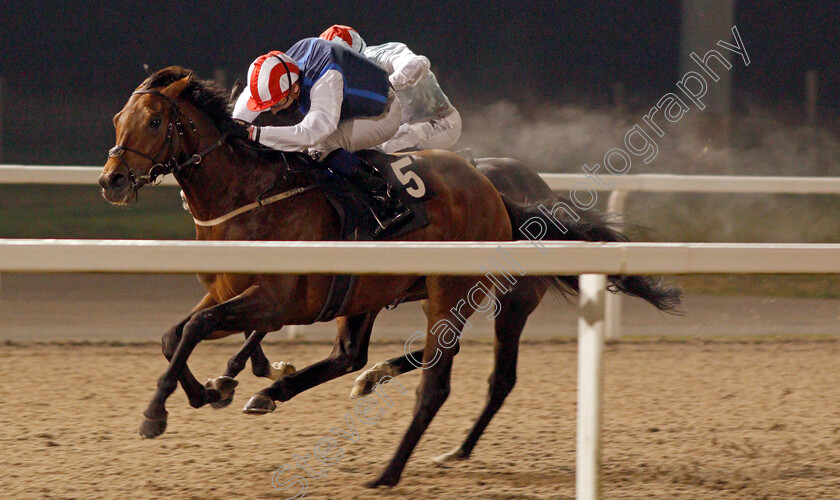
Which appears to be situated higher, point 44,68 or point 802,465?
point 44,68

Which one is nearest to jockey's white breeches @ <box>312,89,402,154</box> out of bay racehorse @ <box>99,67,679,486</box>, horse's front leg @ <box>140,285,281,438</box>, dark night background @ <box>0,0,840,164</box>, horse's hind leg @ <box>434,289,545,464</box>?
bay racehorse @ <box>99,67,679,486</box>

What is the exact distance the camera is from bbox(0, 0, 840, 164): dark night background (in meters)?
13.4

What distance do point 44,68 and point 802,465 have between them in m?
11.8

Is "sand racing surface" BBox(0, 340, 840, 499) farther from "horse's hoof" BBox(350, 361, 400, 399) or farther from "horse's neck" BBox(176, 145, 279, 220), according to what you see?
"horse's neck" BBox(176, 145, 279, 220)

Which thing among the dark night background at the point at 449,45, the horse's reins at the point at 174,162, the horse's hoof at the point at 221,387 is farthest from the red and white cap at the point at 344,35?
the dark night background at the point at 449,45

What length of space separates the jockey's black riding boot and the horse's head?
1.82 feet

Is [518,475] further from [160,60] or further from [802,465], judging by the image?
[160,60]

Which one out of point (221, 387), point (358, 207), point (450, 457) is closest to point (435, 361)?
point (450, 457)

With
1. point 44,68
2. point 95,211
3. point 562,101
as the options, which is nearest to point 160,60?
point 44,68

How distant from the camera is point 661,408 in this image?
473 cm

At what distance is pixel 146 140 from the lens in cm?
347

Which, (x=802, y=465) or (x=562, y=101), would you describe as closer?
(x=802, y=465)

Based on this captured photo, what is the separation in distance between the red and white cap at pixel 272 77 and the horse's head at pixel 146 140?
9.2 inches

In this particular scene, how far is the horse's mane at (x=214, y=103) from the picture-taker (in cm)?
365
